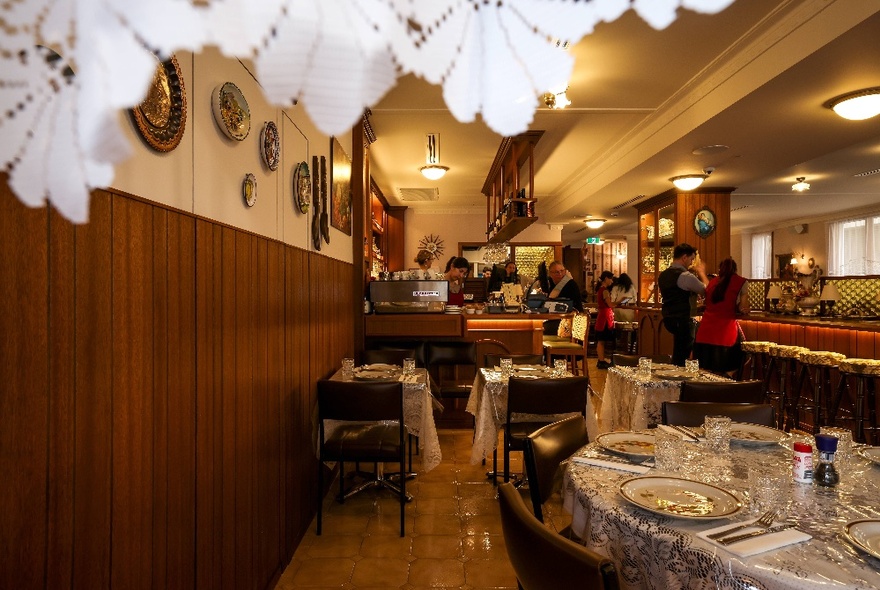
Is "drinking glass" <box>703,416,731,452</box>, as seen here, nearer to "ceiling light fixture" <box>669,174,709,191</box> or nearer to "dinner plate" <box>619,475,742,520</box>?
"dinner plate" <box>619,475,742,520</box>

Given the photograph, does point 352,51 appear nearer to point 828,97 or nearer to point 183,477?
point 183,477

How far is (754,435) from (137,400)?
220cm

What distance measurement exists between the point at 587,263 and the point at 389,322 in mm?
11516

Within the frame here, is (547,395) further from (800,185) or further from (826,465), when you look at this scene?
(800,185)

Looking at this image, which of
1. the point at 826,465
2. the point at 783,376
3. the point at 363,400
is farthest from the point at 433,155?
the point at 826,465

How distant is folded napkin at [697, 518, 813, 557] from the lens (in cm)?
120

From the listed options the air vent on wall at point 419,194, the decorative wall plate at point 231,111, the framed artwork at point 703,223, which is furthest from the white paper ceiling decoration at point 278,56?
the air vent on wall at point 419,194

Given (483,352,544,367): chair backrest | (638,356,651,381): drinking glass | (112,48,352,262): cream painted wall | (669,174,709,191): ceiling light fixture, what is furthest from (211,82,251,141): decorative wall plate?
(669,174,709,191): ceiling light fixture

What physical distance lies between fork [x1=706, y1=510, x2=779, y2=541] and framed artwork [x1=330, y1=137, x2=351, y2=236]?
3.30 m

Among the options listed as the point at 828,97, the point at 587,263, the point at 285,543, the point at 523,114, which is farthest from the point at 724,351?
the point at 587,263

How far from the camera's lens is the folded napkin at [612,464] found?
1.76 m

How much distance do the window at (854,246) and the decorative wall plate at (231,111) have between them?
43.6ft

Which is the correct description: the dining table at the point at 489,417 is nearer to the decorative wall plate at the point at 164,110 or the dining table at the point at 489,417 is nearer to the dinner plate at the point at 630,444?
the dinner plate at the point at 630,444

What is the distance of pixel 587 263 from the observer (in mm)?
15609
